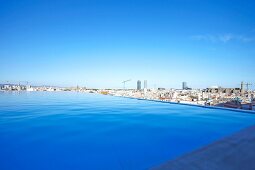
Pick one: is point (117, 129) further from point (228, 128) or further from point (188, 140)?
point (228, 128)

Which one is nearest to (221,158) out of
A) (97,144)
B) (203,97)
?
(97,144)

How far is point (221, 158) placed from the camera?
1912 mm

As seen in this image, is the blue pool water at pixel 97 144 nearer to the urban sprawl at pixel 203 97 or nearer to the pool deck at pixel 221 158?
the pool deck at pixel 221 158

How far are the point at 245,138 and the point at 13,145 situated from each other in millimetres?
3527

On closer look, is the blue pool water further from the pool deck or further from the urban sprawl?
the urban sprawl

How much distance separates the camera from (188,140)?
129 inches

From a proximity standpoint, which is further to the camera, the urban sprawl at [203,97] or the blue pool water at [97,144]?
the urban sprawl at [203,97]

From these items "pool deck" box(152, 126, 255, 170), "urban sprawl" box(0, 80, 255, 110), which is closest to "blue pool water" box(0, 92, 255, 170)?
"pool deck" box(152, 126, 255, 170)

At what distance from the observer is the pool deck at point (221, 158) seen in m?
1.72

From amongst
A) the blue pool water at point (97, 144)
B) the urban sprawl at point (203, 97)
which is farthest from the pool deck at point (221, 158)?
the urban sprawl at point (203, 97)

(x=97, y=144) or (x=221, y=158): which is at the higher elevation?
(x=221, y=158)

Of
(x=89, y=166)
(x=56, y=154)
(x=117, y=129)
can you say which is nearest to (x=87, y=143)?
(x=56, y=154)

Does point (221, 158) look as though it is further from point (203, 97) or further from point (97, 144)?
point (203, 97)

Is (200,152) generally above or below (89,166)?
above
